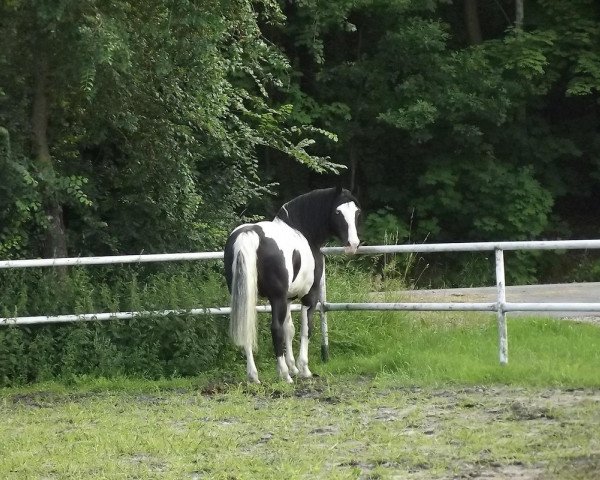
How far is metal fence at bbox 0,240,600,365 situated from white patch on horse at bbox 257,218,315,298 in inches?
21.7

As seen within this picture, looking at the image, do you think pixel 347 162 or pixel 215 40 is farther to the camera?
pixel 347 162

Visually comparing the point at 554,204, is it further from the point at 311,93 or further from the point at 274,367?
the point at 274,367

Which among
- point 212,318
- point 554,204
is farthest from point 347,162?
point 212,318

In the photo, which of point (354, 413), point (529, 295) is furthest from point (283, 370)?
point (529, 295)

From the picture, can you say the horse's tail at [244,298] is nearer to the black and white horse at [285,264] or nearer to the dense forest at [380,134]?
the black and white horse at [285,264]

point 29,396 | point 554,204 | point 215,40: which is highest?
point 215,40

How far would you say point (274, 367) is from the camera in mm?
10758

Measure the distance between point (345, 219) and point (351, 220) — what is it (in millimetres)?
60

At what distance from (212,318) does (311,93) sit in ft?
55.8

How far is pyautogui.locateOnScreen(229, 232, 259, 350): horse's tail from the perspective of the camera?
9.27 metres

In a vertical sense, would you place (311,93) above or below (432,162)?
above

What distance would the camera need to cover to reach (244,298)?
927 centimetres

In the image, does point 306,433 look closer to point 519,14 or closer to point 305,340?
point 305,340

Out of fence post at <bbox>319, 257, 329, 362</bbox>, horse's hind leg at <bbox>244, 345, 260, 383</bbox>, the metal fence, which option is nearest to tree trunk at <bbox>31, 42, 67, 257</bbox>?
the metal fence
